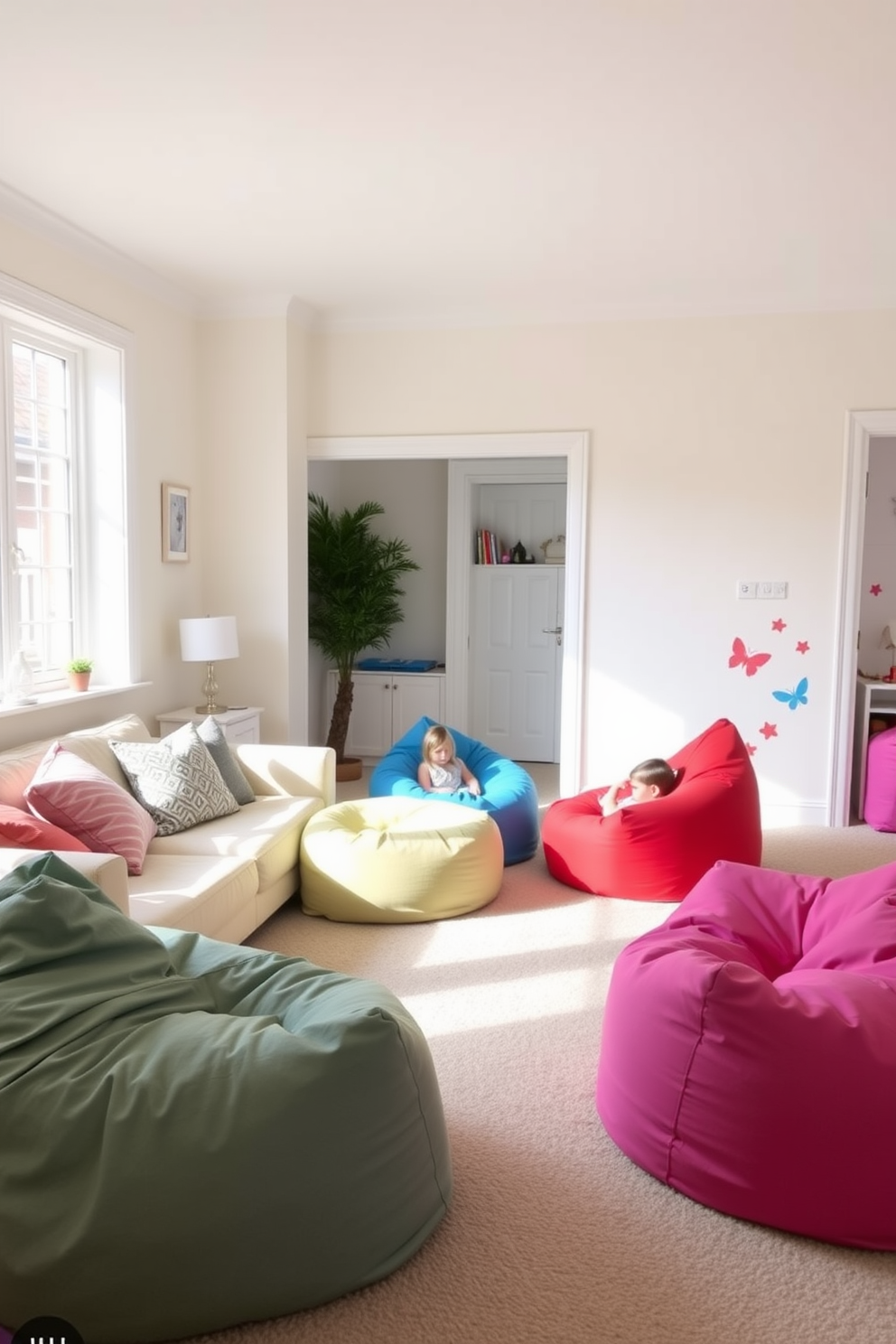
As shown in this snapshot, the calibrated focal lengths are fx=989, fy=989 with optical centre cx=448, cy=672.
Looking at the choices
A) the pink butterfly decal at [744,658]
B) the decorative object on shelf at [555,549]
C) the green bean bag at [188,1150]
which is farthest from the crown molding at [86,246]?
the pink butterfly decal at [744,658]

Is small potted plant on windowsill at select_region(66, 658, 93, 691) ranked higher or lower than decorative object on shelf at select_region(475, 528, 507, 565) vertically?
lower

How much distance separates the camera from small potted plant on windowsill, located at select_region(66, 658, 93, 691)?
14.5ft

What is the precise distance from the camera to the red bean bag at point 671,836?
4035mm

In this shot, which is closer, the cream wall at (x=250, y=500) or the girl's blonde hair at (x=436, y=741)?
the girl's blonde hair at (x=436, y=741)

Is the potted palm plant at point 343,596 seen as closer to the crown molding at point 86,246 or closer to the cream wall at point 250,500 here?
the cream wall at point 250,500

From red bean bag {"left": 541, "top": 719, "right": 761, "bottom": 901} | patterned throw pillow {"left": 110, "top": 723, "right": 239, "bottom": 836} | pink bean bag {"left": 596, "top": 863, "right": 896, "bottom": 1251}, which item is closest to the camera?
pink bean bag {"left": 596, "top": 863, "right": 896, "bottom": 1251}

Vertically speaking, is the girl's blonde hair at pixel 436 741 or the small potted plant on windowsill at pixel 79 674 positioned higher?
the small potted plant on windowsill at pixel 79 674

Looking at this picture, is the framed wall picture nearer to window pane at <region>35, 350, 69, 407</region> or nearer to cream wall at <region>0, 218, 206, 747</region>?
cream wall at <region>0, 218, 206, 747</region>

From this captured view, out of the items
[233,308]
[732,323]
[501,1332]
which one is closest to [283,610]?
[233,308]

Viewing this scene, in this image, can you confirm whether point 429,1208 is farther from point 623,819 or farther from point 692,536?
point 692,536

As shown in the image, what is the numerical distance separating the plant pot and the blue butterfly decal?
2723 millimetres

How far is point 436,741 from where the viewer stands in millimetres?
4832

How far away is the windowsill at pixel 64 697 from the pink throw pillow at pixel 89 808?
58 cm

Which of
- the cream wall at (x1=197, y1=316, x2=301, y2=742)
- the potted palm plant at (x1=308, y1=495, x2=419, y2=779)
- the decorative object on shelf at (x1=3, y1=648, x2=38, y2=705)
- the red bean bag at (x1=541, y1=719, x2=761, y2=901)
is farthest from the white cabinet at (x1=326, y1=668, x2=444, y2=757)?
the decorative object on shelf at (x1=3, y1=648, x2=38, y2=705)
